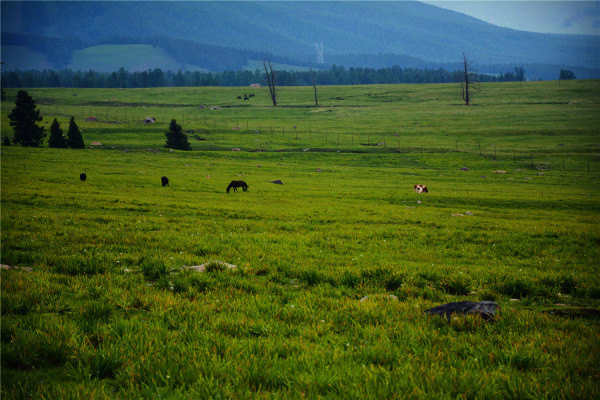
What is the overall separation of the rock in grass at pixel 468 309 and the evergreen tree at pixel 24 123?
92.5m

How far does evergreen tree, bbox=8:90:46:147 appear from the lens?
75.8 m

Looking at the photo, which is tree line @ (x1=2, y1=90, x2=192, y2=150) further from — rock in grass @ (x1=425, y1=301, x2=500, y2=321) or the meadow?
rock in grass @ (x1=425, y1=301, x2=500, y2=321)

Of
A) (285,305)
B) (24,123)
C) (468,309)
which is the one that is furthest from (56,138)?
(468,309)

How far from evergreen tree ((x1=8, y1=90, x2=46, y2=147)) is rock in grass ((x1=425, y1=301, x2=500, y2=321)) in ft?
303

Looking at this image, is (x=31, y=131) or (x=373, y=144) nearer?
(x=31, y=131)

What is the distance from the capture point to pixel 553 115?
124m

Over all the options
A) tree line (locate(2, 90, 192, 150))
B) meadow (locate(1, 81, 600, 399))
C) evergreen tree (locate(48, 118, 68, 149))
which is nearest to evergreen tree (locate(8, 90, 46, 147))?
tree line (locate(2, 90, 192, 150))

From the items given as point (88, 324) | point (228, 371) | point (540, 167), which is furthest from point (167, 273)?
point (540, 167)

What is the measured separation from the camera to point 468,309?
6312 millimetres

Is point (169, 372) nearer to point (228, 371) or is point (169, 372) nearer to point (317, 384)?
point (228, 371)

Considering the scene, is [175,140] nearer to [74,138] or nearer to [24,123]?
[74,138]

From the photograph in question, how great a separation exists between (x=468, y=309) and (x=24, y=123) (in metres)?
96.1

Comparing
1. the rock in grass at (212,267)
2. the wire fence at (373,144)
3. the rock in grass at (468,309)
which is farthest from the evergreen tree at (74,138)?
the rock in grass at (468,309)

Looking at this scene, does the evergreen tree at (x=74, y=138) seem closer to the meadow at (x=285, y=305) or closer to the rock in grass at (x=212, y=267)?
the meadow at (x=285, y=305)
